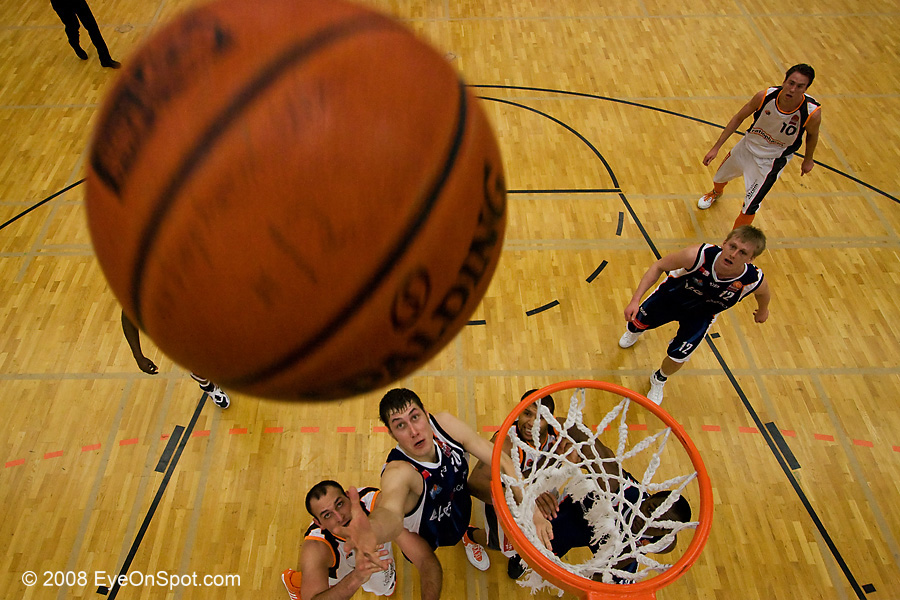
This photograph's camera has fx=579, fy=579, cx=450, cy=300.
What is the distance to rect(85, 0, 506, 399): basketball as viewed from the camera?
808 mm

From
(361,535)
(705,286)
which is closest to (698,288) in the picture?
(705,286)

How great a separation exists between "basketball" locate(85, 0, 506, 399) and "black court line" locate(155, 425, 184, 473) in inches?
106

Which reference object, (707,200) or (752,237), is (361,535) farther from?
(707,200)

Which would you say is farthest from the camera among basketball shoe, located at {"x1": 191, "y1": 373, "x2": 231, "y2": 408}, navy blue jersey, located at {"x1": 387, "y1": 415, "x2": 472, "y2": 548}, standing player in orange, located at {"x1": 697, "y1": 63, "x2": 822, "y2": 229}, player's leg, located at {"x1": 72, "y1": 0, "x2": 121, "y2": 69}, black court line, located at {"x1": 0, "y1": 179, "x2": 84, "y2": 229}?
player's leg, located at {"x1": 72, "y1": 0, "x2": 121, "y2": 69}

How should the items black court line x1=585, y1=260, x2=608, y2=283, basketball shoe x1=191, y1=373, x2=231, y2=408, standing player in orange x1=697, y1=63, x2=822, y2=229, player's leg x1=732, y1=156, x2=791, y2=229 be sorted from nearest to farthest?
basketball shoe x1=191, y1=373, x2=231, y2=408
standing player in orange x1=697, y1=63, x2=822, y2=229
player's leg x1=732, y1=156, x2=791, y2=229
black court line x1=585, y1=260, x2=608, y2=283

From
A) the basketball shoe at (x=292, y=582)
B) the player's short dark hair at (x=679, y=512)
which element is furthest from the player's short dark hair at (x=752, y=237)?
the basketball shoe at (x=292, y=582)

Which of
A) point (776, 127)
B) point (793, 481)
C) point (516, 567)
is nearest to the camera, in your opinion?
point (516, 567)

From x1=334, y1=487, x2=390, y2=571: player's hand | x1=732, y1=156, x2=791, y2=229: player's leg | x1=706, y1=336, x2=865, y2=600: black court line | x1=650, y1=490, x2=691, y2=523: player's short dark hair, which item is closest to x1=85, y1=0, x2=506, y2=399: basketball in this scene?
x1=334, y1=487, x2=390, y2=571: player's hand

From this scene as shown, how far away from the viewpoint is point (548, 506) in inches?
99.0

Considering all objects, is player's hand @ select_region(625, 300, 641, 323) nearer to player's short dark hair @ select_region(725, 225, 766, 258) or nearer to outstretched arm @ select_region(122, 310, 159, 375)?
A: player's short dark hair @ select_region(725, 225, 766, 258)

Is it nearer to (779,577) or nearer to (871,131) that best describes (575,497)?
(779,577)

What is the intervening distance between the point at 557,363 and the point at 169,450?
241cm

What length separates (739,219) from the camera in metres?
4.32

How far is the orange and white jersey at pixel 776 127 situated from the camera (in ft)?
12.4
